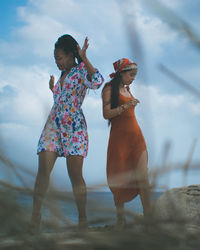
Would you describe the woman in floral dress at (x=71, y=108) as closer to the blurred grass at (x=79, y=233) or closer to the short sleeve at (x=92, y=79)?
the short sleeve at (x=92, y=79)

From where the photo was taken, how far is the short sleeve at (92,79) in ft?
10.1

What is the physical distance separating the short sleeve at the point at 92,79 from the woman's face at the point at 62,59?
0.13 meters

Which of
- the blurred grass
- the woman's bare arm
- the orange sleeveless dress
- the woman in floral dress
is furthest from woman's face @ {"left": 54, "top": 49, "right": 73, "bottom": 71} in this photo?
the blurred grass

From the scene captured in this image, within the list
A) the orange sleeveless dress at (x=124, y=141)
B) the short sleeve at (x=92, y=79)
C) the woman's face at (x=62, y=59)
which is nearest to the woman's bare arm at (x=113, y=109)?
the orange sleeveless dress at (x=124, y=141)

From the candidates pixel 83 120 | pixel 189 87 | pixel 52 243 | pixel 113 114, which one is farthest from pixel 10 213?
pixel 113 114

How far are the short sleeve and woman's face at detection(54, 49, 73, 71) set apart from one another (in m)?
0.13

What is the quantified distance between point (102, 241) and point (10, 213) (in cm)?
10

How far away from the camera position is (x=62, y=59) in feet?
10.6

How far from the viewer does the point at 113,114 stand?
3.57 m

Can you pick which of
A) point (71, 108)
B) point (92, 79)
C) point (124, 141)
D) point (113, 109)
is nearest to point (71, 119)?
point (71, 108)

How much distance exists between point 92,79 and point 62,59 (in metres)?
0.38

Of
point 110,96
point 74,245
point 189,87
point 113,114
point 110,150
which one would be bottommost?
point 74,245

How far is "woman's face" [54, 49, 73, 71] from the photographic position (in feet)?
10.5

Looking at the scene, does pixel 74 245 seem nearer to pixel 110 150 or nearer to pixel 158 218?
pixel 158 218
